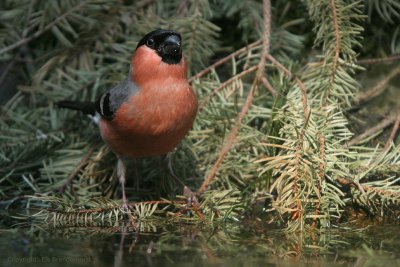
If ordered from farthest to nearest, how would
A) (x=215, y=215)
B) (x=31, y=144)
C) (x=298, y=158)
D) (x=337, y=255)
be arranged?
(x=31, y=144) → (x=215, y=215) → (x=298, y=158) → (x=337, y=255)

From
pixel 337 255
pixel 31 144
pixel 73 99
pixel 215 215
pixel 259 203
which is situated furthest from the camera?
pixel 73 99

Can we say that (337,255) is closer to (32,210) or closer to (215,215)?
(215,215)

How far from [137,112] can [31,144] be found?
0.90 meters

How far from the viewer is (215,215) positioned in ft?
10.4

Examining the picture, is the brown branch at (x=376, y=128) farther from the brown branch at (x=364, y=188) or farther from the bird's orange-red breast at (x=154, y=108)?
the bird's orange-red breast at (x=154, y=108)

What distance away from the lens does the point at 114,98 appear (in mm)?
3879

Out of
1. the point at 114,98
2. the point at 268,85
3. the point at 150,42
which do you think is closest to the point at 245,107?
the point at 268,85

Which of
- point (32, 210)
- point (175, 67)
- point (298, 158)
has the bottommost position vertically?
point (32, 210)

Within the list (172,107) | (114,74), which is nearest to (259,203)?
(172,107)

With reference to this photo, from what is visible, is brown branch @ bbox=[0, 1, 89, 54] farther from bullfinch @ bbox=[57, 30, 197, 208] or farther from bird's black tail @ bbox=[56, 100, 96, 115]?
bullfinch @ bbox=[57, 30, 197, 208]

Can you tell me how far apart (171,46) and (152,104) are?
34cm

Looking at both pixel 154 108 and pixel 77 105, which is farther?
pixel 77 105

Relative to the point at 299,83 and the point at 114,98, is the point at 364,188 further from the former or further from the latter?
the point at 114,98

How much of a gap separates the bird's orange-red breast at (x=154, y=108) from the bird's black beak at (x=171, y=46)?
0.01m
